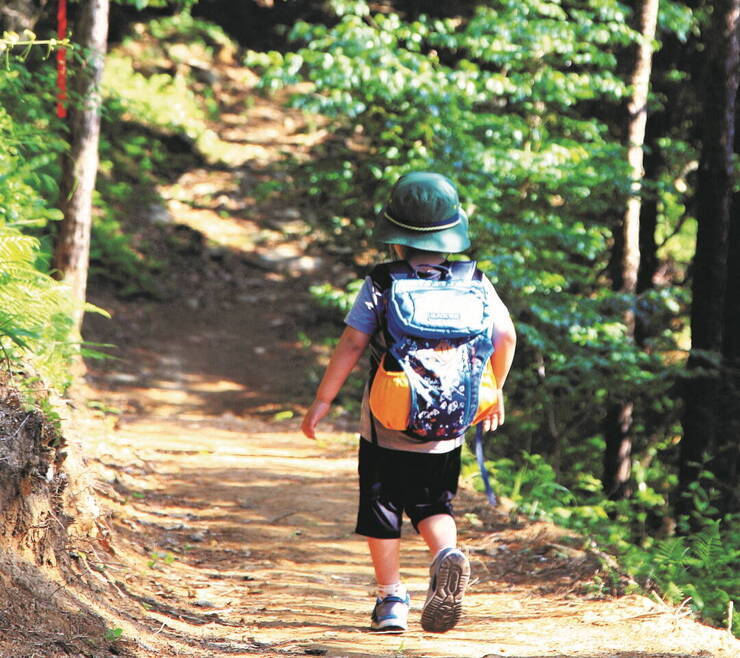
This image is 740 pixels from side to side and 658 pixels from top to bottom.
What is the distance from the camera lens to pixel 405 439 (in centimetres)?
397

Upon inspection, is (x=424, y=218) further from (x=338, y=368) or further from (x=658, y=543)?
(x=658, y=543)

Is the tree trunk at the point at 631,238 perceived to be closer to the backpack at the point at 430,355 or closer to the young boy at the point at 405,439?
the young boy at the point at 405,439

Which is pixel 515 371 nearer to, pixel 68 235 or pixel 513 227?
pixel 513 227

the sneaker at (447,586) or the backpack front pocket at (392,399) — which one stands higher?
the backpack front pocket at (392,399)

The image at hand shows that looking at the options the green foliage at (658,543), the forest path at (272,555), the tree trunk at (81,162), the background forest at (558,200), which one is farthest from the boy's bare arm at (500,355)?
the tree trunk at (81,162)

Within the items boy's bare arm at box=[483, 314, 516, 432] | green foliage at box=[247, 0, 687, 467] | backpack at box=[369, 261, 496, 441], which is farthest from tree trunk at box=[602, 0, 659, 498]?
backpack at box=[369, 261, 496, 441]

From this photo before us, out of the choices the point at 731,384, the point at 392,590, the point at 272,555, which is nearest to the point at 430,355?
the point at 392,590

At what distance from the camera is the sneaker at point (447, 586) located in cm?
378

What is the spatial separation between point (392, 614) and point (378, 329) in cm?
135

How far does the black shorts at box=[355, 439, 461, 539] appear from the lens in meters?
4.07

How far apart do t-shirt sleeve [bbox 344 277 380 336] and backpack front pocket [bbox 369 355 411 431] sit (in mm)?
203

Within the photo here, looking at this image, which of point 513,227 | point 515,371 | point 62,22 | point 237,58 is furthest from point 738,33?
point 237,58

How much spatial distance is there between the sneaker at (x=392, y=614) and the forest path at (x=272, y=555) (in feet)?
0.21

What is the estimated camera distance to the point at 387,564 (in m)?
4.14
